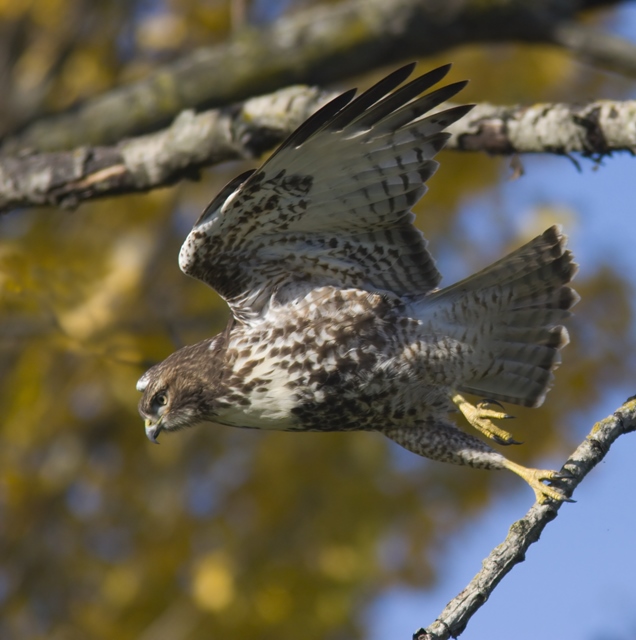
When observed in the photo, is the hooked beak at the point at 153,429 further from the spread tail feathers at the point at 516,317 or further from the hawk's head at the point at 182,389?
the spread tail feathers at the point at 516,317

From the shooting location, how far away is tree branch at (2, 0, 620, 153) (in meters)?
6.16

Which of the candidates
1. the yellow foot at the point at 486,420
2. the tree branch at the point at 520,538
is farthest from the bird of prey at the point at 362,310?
the tree branch at the point at 520,538

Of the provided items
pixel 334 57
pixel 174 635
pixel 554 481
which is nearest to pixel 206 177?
pixel 334 57

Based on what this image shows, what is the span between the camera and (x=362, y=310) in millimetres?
4332

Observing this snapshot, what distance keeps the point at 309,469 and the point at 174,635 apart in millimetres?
2044

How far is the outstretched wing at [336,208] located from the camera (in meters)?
3.79

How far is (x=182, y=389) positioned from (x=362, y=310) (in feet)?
3.06

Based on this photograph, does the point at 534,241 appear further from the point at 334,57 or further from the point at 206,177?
the point at 206,177

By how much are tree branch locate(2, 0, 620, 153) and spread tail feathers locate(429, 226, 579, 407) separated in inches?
89.8

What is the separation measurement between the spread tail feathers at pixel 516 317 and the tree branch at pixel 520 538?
0.90 metres

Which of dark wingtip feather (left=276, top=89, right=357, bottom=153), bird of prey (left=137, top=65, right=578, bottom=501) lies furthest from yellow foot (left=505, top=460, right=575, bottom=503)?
dark wingtip feather (left=276, top=89, right=357, bottom=153)

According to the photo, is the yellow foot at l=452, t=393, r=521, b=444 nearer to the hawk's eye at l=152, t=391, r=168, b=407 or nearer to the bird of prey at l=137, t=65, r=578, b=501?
the bird of prey at l=137, t=65, r=578, b=501

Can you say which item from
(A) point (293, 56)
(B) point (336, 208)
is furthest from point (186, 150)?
(A) point (293, 56)

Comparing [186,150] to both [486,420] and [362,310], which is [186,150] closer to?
[362,310]
